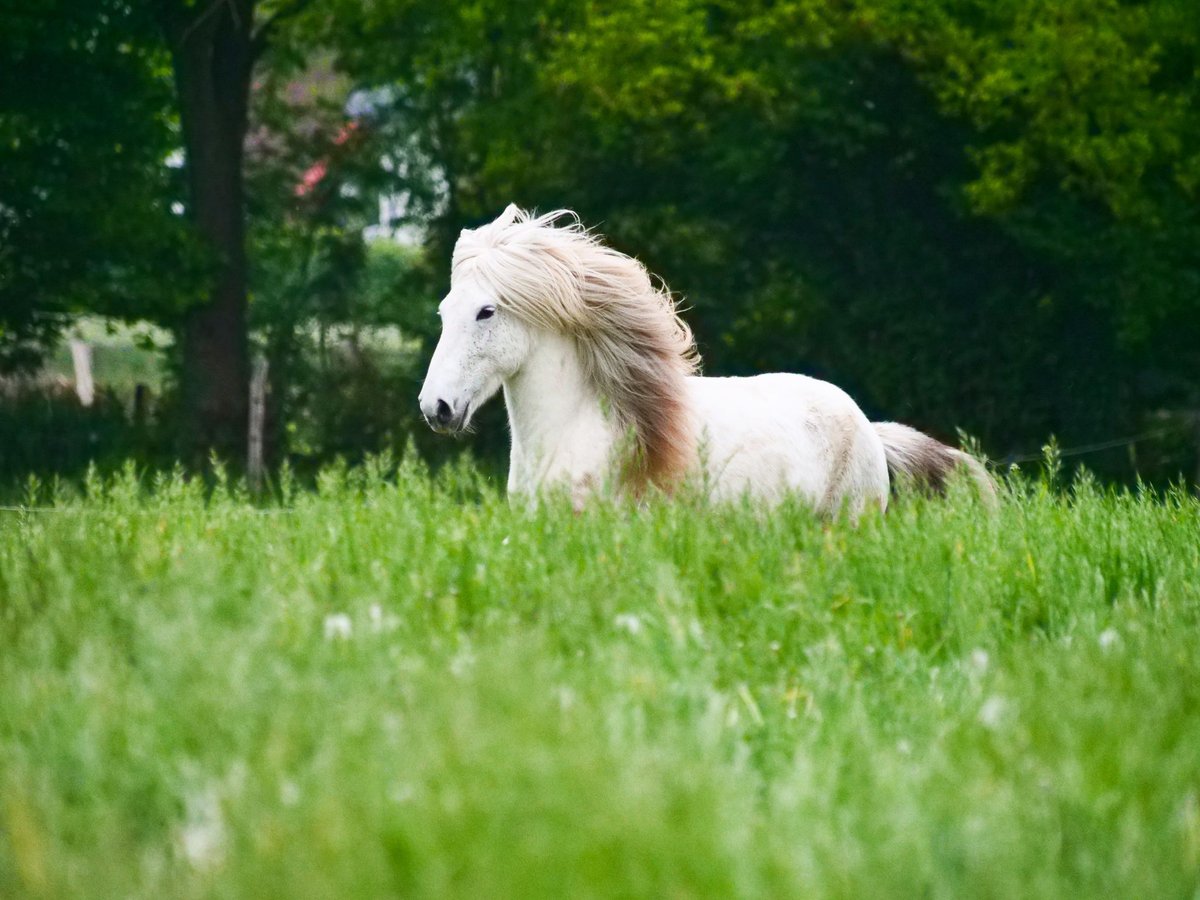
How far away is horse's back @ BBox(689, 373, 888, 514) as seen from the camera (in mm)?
7559

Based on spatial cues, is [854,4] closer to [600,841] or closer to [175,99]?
[175,99]

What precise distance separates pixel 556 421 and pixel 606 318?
1.84ft

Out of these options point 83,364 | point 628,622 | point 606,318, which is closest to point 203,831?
point 628,622

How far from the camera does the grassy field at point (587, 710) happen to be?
2998mm

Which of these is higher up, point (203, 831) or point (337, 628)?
point (337, 628)

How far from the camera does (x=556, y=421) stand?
7.23 m

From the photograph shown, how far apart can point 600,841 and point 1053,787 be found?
4.03 feet

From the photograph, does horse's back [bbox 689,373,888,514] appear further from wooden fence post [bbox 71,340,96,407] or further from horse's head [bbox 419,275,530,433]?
wooden fence post [bbox 71,340,96,407]

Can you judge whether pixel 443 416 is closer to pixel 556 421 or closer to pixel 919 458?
pixel 556 421

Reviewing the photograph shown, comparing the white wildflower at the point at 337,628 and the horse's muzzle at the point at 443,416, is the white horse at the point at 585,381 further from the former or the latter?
the white wildflower at the point at 337,628

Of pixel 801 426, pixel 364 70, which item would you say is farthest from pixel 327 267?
pixel 801 426

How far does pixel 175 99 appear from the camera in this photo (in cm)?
2259

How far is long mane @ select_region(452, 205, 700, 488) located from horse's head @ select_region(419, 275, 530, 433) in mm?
69

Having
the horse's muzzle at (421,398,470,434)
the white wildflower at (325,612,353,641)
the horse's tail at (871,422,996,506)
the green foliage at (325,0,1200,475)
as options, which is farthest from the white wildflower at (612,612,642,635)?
the green foliage at (325,0,1200,475)
